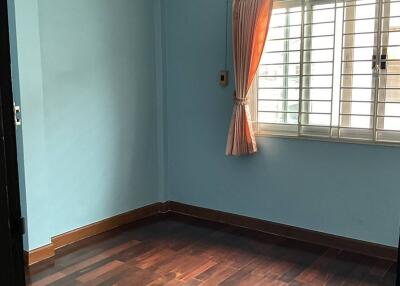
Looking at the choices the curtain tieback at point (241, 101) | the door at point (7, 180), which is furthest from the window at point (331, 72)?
the door at point (7, 180)

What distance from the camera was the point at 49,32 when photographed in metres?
3.06

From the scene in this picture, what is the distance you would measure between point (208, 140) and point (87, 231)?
1.33m

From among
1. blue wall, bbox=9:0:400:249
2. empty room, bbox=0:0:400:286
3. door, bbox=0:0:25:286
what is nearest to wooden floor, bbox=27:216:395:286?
empty room, bbox=0:0:400:286

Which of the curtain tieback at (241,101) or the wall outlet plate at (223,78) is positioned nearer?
the curtain tieback at (241,101)

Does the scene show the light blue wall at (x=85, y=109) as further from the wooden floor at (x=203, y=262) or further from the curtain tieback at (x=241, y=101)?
the curtain tieback at (x=241, y=101)

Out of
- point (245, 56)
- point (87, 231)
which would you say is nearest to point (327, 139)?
point (245, 56)

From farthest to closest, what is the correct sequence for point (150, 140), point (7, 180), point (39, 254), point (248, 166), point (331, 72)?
point (150, 140) → point (248, 166) → point (331, 72) → point (39, 254) → point (7, 180)

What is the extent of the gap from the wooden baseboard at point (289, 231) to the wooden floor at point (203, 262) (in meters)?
0.07

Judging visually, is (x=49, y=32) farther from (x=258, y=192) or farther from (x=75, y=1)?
(x=258, y=192)

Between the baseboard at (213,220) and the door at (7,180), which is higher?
the door at (7,180)

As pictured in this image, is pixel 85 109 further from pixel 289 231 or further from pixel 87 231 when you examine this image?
pixel 289 231

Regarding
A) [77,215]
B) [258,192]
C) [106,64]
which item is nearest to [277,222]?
[258,192]

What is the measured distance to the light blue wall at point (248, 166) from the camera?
3029 mm

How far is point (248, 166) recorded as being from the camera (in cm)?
362
